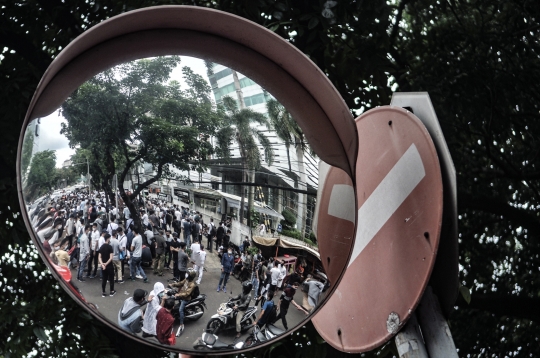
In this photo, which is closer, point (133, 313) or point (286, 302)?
point (133, 313)

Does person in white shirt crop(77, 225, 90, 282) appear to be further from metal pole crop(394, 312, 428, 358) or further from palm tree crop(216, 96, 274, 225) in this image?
metal pole crop(394, 312, 428, 358)

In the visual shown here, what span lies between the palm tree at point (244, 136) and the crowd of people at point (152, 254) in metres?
0.14

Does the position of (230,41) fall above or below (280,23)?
below

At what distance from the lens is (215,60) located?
3.93ft

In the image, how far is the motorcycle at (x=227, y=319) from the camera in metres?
1.14

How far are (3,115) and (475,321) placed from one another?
11.5 ft

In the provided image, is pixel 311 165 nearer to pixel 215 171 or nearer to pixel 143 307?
pixel 215 171

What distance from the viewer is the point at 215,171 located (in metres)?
1.25

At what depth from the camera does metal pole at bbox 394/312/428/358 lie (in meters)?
1.39

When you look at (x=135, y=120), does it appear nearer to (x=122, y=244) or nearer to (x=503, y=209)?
(x=122, y=244)

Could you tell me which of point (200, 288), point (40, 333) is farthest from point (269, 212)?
point (40, 333)

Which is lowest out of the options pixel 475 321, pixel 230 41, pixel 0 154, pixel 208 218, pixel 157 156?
pixel 475 321

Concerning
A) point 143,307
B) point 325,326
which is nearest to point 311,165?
point 143,307

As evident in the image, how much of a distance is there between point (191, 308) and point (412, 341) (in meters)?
0.58
